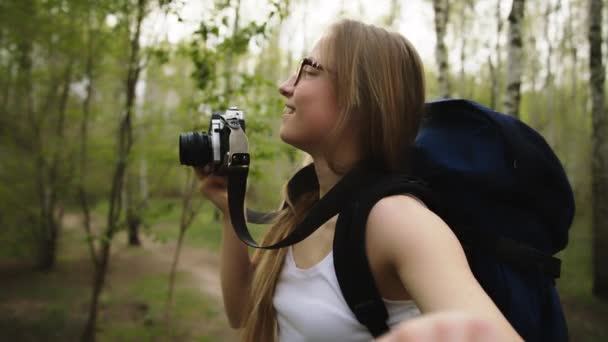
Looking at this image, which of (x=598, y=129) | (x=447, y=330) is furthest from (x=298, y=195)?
(x=598, y=129)

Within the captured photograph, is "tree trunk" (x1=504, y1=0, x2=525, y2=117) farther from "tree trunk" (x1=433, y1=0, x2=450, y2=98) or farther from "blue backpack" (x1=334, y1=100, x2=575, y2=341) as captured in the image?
"blue backpack" (x1=334, y1=100, x2=575, y2=341)

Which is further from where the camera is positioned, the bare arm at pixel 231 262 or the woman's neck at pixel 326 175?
the bare arm at pixel 231 262

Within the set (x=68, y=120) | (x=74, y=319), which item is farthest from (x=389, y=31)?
(x=68, y=120)

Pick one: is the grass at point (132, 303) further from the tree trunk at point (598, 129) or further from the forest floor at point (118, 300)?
the tree trunk at point (598, 129)

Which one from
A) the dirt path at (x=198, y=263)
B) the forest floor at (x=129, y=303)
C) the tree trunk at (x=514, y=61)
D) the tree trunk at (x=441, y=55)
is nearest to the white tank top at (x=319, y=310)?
the tree trunk at (x=514, y=61)

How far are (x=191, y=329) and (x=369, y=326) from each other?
783cm

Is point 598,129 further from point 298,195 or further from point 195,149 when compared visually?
point 195,149

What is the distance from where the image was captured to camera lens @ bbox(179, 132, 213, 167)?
139 cm

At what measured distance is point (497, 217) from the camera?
3.77 ft

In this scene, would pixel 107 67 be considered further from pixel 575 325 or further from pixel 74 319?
pixel 575 325

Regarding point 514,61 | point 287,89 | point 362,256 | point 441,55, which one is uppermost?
point 441,55

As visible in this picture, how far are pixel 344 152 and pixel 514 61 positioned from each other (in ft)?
13.2

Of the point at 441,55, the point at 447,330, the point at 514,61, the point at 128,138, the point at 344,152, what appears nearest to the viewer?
the point at 447,330

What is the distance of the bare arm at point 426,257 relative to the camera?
2.56 ft
